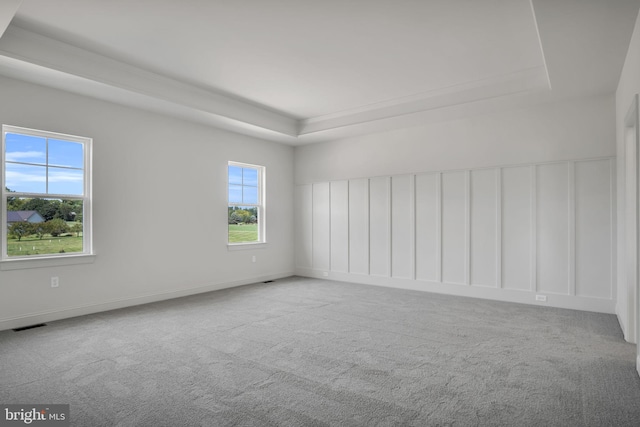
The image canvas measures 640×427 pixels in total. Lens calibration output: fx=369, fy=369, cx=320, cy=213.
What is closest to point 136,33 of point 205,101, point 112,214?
point 205,101

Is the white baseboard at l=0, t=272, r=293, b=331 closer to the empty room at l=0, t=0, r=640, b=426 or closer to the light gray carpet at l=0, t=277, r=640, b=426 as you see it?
the empty room at l=0, t=0, r=640, b=426

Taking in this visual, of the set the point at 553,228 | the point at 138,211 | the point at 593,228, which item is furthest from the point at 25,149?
the point at 593,228

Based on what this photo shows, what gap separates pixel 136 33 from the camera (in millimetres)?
3652

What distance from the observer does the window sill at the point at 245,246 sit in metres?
6.59

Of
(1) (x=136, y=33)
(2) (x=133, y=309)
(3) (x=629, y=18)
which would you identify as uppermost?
(1) (x=136, y=33)

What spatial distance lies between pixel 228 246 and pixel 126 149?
2.30 m

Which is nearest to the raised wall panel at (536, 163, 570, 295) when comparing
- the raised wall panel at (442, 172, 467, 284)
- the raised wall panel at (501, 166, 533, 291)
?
the raised wall panel at (501, 166, 533, 291)

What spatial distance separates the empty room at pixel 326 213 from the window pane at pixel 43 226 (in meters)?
0.03

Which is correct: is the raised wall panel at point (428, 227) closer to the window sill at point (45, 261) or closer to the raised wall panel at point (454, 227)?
the raised wall panel at point (454, 227)

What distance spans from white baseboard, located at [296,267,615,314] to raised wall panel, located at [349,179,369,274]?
224 mm

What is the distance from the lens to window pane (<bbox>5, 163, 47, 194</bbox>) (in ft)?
13.6

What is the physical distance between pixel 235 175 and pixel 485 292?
4.67 m

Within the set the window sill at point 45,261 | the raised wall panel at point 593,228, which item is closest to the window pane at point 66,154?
the window sill at point 45,261

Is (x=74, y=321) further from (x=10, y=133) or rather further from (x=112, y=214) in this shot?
(x=10, y=133)
